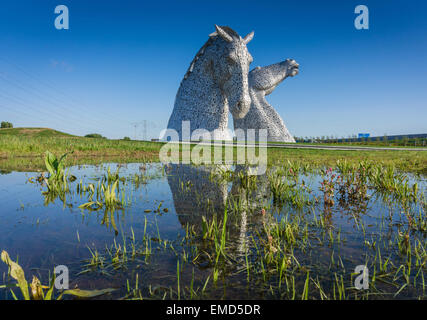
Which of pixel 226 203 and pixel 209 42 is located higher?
pixel 209 42

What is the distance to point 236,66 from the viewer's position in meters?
15.7

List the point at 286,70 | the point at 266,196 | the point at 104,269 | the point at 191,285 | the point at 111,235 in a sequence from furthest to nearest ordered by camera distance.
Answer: the point at 286,70, the point at 266,196, the point at 111,235, the point at 104,269, the point at 191,285

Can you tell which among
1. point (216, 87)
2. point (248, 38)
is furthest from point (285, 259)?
point (216, 87)

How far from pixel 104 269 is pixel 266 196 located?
2.95m

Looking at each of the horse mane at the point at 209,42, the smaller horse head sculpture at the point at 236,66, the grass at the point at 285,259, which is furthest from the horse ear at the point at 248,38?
the grass at the point at 285,259

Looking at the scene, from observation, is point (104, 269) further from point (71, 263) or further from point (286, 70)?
point (286, 70)

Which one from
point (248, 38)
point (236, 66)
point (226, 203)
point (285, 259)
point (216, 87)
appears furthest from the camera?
point (216, 87)

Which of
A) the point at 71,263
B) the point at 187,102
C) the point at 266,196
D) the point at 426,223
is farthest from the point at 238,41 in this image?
the point at 71,263

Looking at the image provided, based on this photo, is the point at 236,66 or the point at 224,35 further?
the point at 236,66

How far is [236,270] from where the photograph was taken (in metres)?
1.74

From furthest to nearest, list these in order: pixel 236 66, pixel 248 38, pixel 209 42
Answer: pixel 209 42 < pixel 248 38 < pixel 236 66

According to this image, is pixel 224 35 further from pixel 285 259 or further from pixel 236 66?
pixel 285 259
